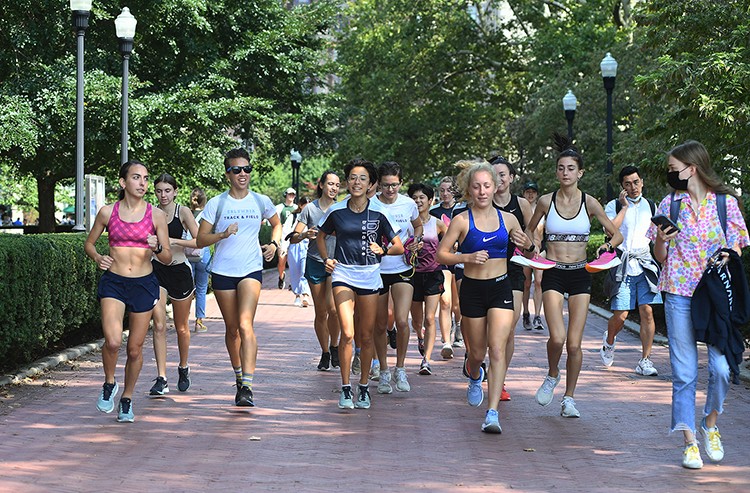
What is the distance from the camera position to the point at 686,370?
732cm

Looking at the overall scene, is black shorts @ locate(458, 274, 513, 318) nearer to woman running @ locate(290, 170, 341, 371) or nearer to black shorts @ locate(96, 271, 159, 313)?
black shorts @ locate(96, 271, 159, 313)

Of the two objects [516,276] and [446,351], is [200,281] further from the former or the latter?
[516,276]

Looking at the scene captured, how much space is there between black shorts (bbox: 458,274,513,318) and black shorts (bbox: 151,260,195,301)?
8.87ft

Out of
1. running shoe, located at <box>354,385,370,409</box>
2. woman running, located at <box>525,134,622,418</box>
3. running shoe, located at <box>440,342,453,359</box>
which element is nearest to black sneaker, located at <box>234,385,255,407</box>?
running shoe, located at <box>354,385,370,409</box>

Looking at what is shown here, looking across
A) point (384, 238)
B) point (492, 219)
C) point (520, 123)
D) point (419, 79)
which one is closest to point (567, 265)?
point (492, 219)

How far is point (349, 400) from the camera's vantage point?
9438 mm

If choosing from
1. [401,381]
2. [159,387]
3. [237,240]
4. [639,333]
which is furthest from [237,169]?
[639,333]

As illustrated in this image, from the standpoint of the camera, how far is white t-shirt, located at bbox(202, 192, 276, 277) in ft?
31.2

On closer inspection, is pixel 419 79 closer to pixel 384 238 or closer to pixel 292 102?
pixel 292 102

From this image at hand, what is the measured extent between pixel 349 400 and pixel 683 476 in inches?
127

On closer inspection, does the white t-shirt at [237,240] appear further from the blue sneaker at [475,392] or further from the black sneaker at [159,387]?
the blue sneaker at [475,392]

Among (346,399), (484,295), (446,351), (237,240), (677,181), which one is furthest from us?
(446,351)

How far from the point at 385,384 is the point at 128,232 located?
2.76 metres

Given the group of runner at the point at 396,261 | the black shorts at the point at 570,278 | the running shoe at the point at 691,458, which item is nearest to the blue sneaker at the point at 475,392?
the group of runner at the point at 396,261
